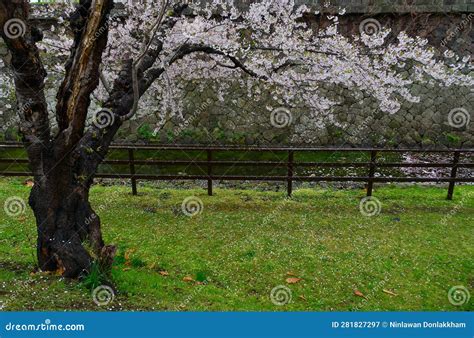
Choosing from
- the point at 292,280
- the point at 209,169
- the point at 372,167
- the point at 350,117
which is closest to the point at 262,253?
the point at 292,280

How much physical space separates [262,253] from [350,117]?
34.8 ft

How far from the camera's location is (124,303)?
213 inches

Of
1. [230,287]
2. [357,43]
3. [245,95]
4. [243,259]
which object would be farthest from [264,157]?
[230,287]

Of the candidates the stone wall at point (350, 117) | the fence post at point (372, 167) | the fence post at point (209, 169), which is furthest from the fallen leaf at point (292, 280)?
the stone wall at point (350, 117)

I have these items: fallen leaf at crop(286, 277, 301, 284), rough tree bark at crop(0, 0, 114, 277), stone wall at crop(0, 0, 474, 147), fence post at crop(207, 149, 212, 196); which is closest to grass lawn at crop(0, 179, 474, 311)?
fallen leaf at crop(286, 277, 301, 284)

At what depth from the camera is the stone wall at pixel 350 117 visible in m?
15.8

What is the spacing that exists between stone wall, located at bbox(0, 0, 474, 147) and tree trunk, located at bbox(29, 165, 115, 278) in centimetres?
1003

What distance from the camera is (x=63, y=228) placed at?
19.7ft

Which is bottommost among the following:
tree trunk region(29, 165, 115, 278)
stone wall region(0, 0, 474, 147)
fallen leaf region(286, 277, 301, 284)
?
fallen leaf region(286, 277, 301, 284)

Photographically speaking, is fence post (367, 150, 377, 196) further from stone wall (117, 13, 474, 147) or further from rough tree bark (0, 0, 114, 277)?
rough tree bark (0, 0, 114, 277)

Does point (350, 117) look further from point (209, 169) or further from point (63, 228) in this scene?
point (63, 228)

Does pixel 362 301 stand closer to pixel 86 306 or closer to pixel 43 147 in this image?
pixel 86 306

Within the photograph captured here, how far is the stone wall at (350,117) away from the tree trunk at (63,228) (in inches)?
395

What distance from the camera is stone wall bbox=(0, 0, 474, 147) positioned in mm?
15805
